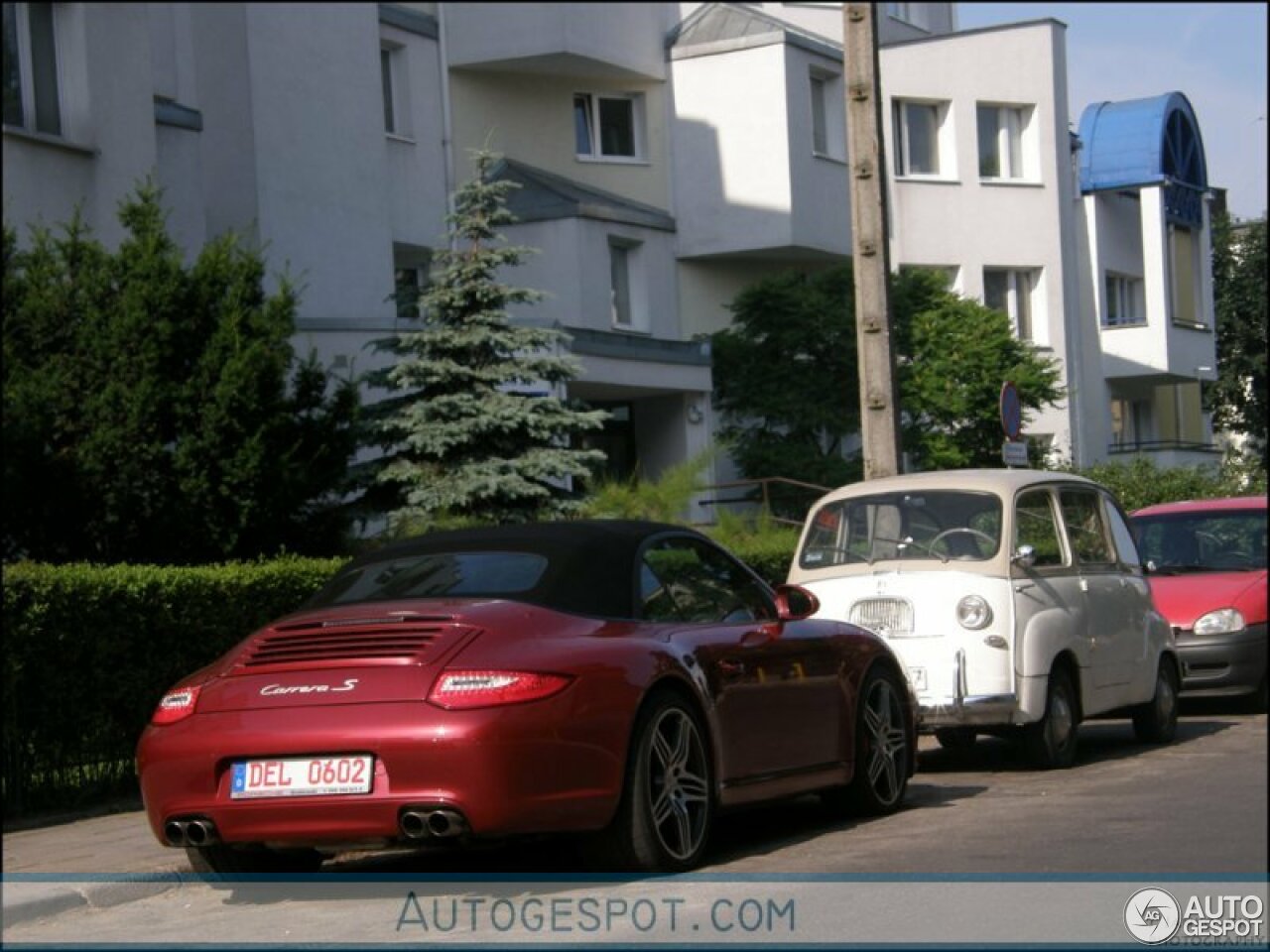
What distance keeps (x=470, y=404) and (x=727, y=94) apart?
16.7 metres

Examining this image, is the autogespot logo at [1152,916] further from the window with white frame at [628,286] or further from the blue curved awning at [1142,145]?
the window with white frame at [628,286]

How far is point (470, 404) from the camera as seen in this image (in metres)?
19.6

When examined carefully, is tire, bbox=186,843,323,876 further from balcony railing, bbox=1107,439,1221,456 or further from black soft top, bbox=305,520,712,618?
balcony railing, bbox=1107,439,1221,456

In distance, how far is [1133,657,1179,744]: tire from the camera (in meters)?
13.3

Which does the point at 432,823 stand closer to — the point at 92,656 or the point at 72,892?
the point at 72,892

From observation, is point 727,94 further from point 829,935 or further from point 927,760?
point 829,935

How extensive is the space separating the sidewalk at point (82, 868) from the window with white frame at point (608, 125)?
25138 mm

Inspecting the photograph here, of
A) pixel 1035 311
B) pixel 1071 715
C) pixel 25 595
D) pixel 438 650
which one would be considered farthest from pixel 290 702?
pixel 1035 311

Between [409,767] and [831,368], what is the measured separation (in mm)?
25221

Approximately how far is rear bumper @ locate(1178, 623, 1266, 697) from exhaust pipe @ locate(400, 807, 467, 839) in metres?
8.52

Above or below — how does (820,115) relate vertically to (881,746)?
above

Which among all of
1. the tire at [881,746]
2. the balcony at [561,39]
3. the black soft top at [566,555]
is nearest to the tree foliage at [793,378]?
the balcony at [561,39]

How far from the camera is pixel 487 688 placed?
768 centimetres

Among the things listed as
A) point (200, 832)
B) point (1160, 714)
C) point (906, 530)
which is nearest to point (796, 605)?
point (906, 530)
